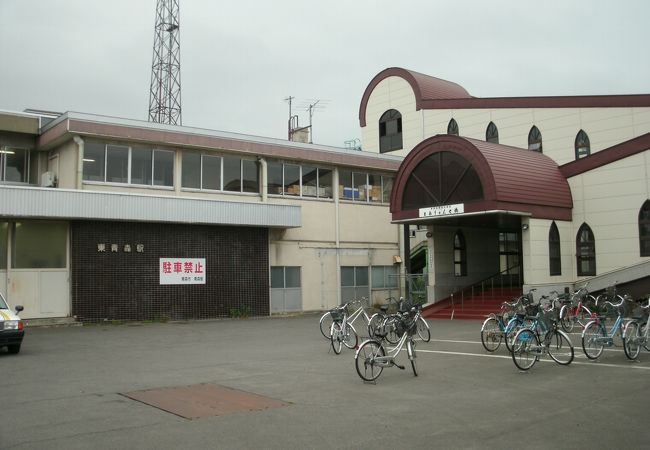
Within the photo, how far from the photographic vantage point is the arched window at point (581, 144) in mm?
29156

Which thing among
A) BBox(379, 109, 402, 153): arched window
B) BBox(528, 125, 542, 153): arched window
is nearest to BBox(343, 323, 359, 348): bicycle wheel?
BBox(528, 125, 542, 153): arched window

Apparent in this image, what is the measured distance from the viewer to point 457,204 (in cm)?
2255

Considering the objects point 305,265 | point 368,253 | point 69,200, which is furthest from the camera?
point 368,253

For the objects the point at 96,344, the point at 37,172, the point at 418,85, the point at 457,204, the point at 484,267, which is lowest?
the point at 96,344

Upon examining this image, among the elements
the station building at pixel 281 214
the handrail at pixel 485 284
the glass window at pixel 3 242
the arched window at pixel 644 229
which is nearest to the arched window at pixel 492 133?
the station building at pixel 281 214

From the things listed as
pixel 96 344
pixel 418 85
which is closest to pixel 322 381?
pixel 96 344

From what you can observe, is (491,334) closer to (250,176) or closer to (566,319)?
(566,319)

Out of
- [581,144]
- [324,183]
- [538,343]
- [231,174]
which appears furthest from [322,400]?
[581,144]

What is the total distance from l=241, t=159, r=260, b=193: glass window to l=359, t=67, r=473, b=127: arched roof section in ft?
43.1

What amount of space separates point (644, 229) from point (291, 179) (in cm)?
1392

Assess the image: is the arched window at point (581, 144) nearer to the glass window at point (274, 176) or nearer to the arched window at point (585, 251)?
the arched window at point (585, 251)

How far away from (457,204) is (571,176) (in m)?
5.33

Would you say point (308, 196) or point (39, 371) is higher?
point (308, 196)

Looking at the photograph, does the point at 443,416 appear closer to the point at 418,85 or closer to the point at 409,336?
the point at 409,336
